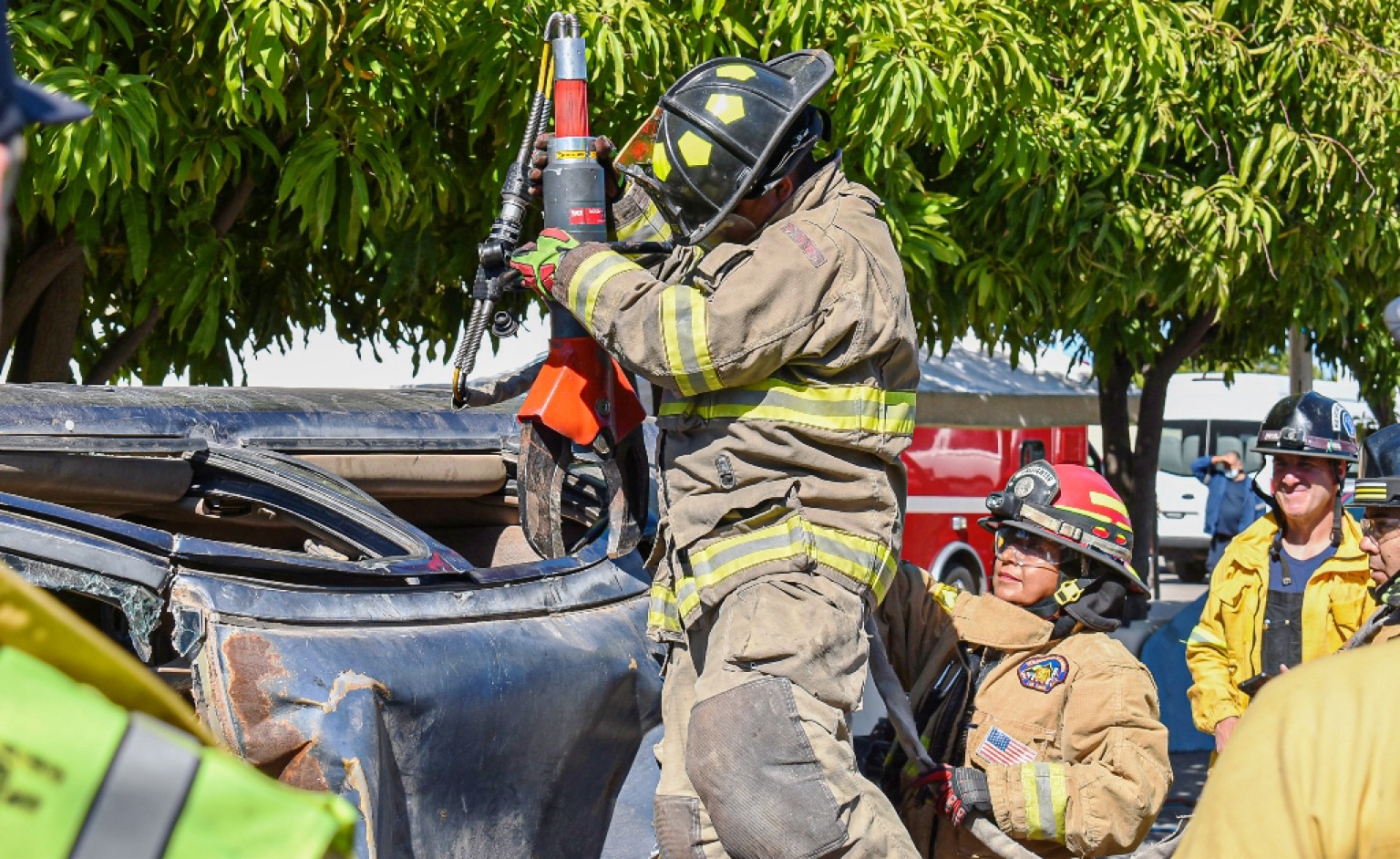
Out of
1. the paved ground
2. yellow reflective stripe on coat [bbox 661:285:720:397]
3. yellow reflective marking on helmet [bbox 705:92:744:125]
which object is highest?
yellow reflective marking on helmet [bbox 705:92:744:125]

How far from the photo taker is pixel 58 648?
861 millimetres

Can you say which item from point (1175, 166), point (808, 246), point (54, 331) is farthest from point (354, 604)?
point (1175, 166)

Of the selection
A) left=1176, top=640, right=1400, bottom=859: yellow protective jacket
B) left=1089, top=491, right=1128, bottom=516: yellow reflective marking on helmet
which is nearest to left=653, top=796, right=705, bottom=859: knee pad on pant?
left=1089, top=491, right=1128, bottom=516: yellow reflective marking on helmet

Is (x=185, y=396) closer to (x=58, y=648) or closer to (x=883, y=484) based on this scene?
(x=883, y=484)

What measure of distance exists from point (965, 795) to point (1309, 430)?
189 cm

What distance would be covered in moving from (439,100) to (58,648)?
4.26 metres

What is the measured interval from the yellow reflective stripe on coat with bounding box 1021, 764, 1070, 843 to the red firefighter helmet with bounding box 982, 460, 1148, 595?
0.49m

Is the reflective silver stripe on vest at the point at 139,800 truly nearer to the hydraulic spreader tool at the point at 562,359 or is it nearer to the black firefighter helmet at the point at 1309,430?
the hydraulic spreader tool at the point at 562,359

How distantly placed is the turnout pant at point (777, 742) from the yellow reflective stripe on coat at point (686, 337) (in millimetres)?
371

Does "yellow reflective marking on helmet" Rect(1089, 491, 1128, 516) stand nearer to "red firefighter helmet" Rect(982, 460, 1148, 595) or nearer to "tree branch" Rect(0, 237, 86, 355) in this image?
"red firefighter helmet" Rect(982, 460, 1148, 595)

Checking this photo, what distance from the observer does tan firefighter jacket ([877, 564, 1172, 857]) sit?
2.82 m

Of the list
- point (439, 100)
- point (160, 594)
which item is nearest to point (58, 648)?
point (160, 594)

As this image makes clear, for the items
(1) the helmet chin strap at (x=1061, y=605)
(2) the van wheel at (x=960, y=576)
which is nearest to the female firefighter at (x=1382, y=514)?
(1) the helmet chin strap at (x=1061, y=605)

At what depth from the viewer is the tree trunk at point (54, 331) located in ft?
17.9
